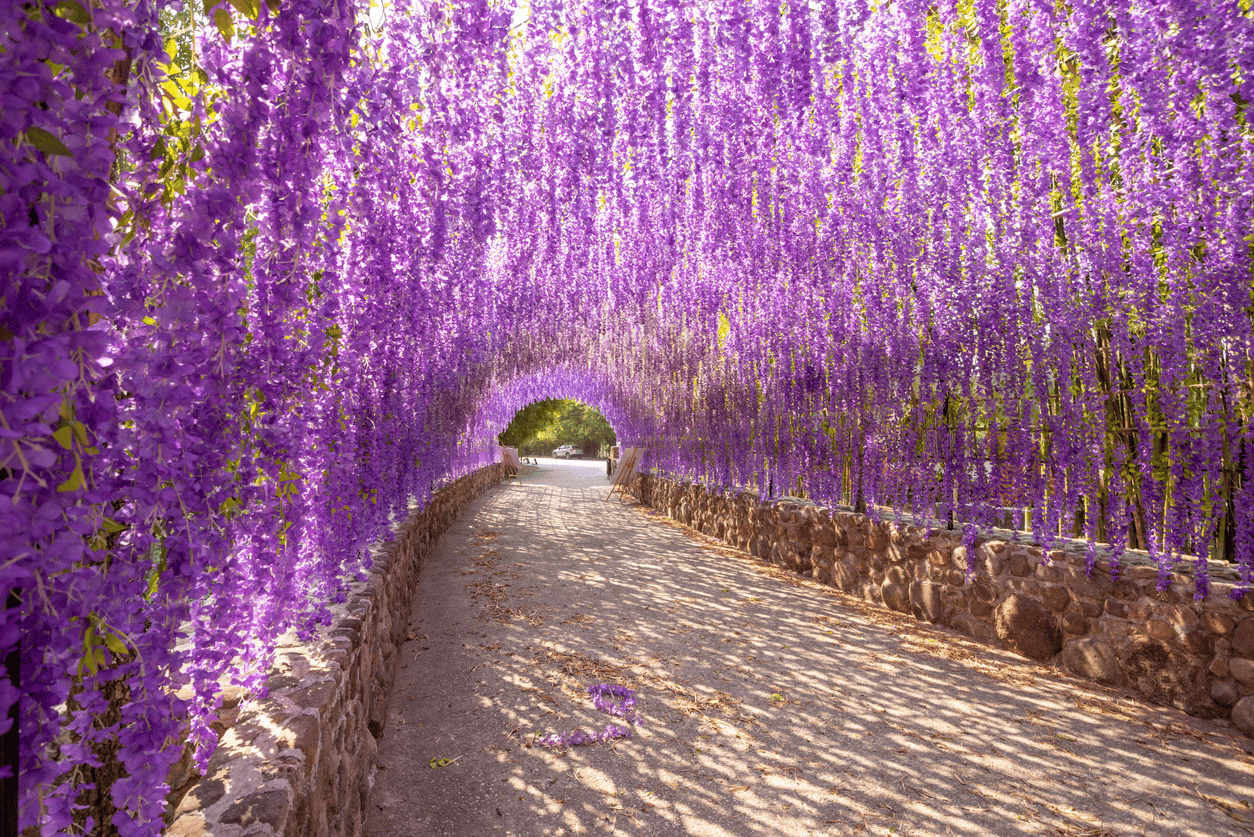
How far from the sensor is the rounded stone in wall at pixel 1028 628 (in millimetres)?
3930

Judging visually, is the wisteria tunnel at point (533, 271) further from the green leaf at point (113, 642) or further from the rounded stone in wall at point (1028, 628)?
the rounded stone in wall at point (1028, 628)

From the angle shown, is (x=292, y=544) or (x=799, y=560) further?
(x=799, y=560)

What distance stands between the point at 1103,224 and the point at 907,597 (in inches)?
126

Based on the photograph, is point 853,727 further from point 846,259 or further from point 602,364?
point 602,364

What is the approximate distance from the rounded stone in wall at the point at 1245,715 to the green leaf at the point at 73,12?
16.6 ft

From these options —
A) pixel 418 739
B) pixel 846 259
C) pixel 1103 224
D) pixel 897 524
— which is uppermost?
pixel 846 259

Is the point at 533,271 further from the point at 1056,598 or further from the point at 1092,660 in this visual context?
the point at 1092,660

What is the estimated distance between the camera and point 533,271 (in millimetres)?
8266

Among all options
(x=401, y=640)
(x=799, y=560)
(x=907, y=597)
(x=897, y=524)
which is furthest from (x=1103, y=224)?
(x=401, y=640)

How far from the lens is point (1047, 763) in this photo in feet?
9.15

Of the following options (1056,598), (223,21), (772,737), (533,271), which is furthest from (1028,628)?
(533,271)

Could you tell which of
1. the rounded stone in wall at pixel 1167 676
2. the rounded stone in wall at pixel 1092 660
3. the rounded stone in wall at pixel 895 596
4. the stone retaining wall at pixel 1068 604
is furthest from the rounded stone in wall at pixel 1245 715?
the rounded stone in wall at pixel 895 596

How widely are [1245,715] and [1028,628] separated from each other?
111 cm

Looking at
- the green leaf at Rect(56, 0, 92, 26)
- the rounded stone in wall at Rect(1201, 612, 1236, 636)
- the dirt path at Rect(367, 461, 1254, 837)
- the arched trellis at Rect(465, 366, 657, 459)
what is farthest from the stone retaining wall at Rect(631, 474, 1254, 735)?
the arched trellis at Rect(465, 366, 657, 459)
